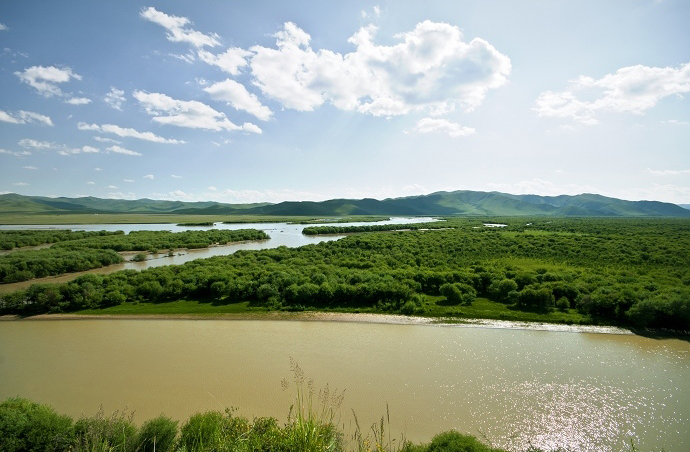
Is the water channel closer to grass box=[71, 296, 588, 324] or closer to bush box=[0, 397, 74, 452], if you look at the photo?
grass box=[71, 296, 588, 324]

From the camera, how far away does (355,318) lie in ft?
87.6

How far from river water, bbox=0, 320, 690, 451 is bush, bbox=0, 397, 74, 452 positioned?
146 inches

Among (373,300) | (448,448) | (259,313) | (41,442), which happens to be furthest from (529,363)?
(41,442)

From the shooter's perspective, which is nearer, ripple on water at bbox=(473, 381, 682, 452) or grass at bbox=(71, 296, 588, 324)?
ripple on water at bbox=(473, 381, 682, 452)

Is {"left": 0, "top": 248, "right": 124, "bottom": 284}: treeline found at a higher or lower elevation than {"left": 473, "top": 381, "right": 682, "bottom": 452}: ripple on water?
higher

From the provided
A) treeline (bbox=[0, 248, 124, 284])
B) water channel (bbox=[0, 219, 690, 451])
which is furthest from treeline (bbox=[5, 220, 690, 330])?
treeline (bbox=[0, 248, 124, 284])

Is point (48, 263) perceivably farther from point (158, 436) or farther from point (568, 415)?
point (568, 415)

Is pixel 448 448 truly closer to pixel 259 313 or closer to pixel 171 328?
pixel 259 313

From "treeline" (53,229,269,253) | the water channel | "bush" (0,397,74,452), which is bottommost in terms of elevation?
the water channel

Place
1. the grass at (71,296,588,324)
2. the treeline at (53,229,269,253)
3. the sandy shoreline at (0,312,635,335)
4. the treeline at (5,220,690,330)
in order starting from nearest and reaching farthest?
the sandy shoreline at (0,312,635,335) → the treeline at (5,220,690,330) → the grass at (71,296,588,324) → the treeline at (53,229,269,253)

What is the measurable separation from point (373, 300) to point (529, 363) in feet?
46.0

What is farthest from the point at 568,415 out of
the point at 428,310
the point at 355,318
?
the point at 355,318

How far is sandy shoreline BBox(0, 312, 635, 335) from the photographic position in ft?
80.2

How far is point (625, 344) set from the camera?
70.8 feet
